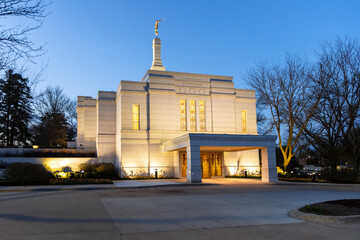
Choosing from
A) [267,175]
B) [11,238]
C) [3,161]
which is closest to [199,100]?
[267,175]

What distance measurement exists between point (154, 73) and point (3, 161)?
1720 centimetres

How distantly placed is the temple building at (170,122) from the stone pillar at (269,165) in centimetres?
359

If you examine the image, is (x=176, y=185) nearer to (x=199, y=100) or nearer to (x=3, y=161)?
(x=199, y=100)

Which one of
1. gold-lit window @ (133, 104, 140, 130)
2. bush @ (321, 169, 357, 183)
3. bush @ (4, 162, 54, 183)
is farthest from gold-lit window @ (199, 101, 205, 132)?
bush @ (4, 162, 54, 183)

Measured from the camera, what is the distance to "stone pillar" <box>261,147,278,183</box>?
85.1 feet

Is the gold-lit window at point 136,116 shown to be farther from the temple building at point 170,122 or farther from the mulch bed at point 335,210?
the mulch bed at point 335,210

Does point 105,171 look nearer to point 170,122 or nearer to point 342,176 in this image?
point 170,122

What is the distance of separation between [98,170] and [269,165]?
15926 millimetres

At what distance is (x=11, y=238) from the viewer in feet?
21.4

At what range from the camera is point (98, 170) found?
97.1 feet

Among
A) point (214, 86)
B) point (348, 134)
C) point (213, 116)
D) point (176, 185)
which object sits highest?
point (214, 86)

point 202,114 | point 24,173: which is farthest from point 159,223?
point 202,114

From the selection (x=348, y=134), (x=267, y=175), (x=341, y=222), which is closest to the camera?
(x=341, y=222)

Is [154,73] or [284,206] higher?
[154,73]
